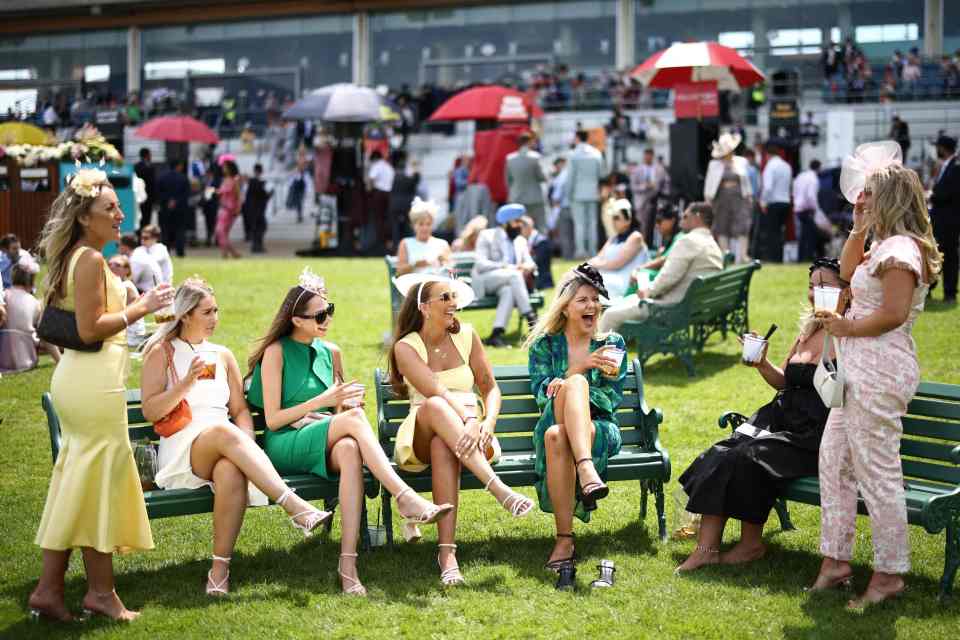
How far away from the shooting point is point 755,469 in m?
5.62

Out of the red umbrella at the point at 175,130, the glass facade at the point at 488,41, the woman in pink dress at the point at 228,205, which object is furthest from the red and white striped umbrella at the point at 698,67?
the glass facade at the point at 488,41

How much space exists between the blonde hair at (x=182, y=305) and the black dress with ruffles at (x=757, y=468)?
249cm

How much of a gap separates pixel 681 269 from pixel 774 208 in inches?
359

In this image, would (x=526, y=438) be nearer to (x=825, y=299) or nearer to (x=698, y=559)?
(x=698, y=559)

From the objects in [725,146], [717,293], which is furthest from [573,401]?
[725,146]

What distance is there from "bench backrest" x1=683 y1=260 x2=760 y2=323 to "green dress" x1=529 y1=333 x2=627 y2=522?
4057 millimetres

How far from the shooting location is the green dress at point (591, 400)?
5934 mm

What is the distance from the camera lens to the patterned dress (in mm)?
5016

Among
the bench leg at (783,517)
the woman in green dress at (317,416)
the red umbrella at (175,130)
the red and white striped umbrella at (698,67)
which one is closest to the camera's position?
the woman in green dress at (317,416)

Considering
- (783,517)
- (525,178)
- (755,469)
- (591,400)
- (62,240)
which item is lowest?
(783,517)

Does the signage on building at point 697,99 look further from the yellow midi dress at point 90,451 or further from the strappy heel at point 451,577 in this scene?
the yellow midi dress at point 90,451

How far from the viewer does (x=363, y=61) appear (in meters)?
39.0

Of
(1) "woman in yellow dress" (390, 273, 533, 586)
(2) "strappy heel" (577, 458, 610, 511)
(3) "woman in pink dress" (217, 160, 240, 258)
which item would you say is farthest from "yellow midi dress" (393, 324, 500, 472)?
(3) "woman in pink dress" (217, 160, 240, 258)

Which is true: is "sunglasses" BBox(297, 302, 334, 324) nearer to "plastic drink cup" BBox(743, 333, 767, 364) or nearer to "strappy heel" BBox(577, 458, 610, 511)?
"strappy heel" BBox(577, 458, 610, 511)
